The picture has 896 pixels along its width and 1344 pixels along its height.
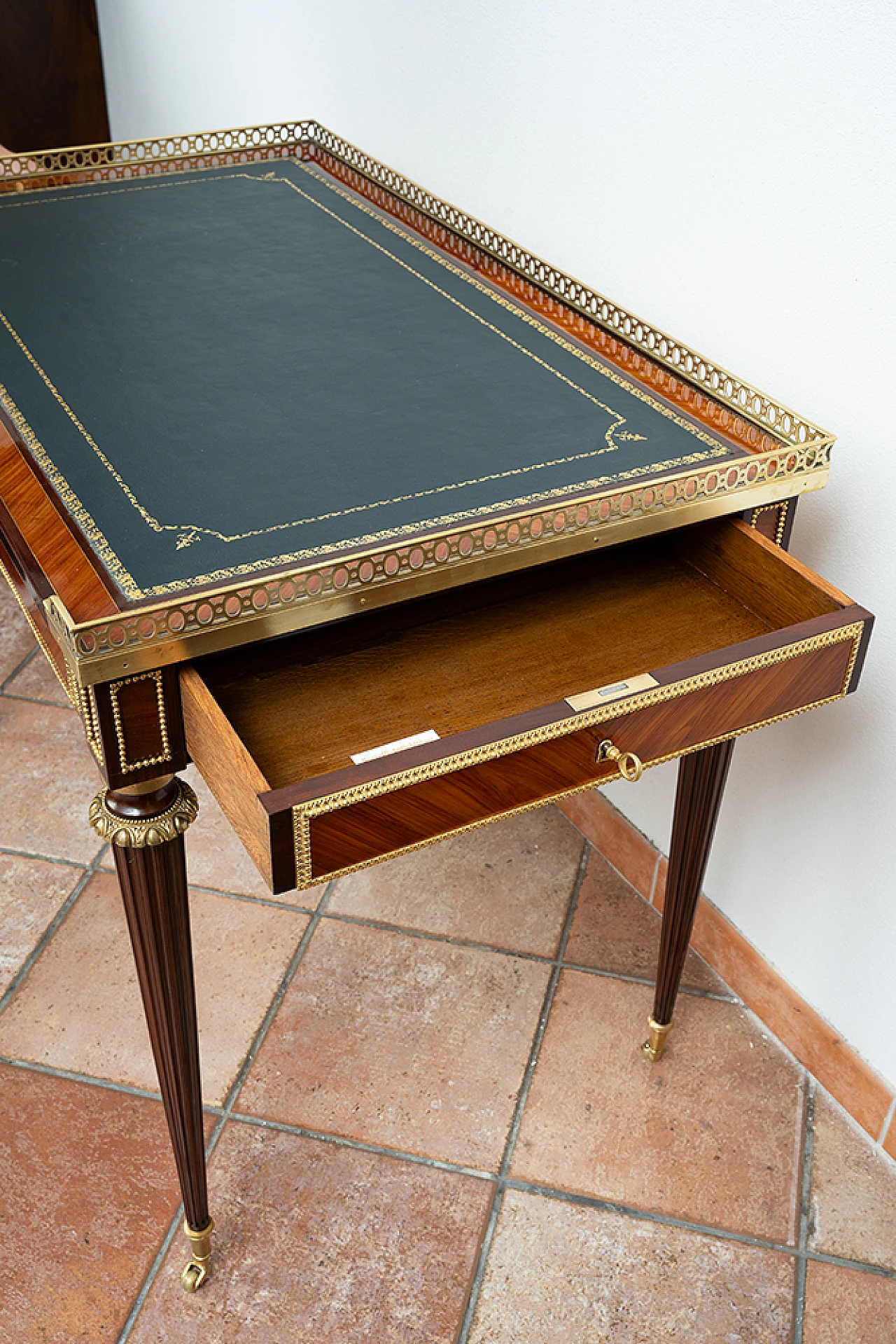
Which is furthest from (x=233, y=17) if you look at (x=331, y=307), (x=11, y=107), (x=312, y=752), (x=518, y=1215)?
(x=518, y=1215)

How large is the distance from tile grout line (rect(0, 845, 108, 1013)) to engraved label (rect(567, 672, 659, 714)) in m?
1.15

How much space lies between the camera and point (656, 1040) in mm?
1707

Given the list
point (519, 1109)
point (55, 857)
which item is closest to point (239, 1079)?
point (519, 1109)

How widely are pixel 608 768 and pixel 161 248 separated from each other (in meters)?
1.01

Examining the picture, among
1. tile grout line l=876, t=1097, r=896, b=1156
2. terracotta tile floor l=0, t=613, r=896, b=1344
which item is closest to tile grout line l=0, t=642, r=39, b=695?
terracotta tile floor l=0, t=613, r=896, b=1344

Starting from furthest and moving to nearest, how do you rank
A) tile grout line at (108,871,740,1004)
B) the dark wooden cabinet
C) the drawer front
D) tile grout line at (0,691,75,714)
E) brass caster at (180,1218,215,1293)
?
the dark wooden cabinet
tile grout line at (0,691,75,714)
tile grout line at (108,871,740,1004)
brass caster at (180,1218,215,1293)
the drawer front

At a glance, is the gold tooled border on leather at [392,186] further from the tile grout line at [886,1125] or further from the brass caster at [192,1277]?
the brass caster at [192,1277]

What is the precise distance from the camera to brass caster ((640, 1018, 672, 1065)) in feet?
5.57

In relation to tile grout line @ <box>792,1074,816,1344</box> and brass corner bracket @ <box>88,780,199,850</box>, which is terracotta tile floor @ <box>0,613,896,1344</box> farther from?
brass corner bracket @ <box>88,780,199,850</box>

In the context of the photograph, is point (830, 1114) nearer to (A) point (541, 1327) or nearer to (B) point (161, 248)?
(A) point (541, 1327)

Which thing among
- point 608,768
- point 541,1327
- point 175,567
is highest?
point 175,567

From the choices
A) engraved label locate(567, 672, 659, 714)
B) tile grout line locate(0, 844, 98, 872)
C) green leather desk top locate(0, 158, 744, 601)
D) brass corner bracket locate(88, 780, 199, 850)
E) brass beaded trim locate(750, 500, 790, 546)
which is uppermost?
green leather desk top locate(0, 158, 744, 601)

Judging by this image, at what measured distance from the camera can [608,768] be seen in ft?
3.60

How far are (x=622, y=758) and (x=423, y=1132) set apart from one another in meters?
Answer: 0.79
